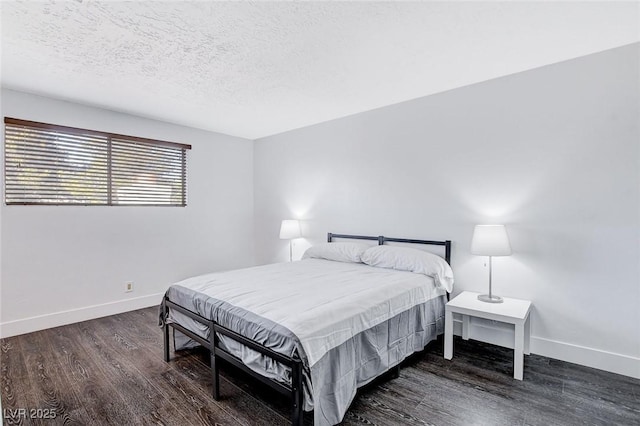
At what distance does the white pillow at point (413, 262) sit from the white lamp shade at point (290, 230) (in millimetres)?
1424

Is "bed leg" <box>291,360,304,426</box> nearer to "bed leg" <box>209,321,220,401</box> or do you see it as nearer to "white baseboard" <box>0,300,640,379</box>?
"bed leg" <box>209,321,220,401</box>

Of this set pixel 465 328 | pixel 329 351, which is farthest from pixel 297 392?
pixel 465 328

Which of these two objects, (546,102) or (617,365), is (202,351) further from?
(546,102)

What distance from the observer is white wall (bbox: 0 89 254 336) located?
323cm

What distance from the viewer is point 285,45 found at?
2.32 m

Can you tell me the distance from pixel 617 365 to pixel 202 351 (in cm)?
340

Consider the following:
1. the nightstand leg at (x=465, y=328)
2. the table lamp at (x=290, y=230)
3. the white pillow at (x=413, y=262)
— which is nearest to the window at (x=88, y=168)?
the table lamp at (x=290, y=230)

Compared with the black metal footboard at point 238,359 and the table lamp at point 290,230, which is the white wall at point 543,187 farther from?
the black metal footboard at point 238,359

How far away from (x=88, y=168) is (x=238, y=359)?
310 cm

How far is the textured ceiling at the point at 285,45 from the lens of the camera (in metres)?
1.94

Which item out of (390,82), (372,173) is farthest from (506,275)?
(390,82)

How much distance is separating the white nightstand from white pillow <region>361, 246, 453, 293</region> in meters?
0.23

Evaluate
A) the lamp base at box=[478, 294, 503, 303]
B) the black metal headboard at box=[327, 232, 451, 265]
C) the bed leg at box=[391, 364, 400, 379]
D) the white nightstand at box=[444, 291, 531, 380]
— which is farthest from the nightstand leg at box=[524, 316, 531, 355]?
the bed leg at box=[391, 364, 400, 379]

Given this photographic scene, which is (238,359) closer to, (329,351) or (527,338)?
(329,351)
